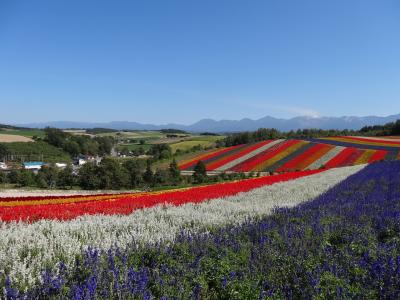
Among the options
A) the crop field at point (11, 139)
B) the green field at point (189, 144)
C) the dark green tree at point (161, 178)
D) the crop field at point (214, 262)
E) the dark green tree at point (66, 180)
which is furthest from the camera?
the crop field at point (11, 139)

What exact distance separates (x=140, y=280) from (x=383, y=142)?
221 ft

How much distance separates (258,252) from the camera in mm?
5617

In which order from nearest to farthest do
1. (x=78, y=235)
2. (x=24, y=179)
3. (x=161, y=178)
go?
(x=78, y=235)
(x=161, y=178)
(x=24, y=179)

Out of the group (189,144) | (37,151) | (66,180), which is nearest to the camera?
(66,180)

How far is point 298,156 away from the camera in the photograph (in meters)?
59.0

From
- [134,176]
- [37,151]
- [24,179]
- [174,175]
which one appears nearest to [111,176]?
[134,176]

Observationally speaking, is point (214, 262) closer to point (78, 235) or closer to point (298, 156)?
point (78, 235)

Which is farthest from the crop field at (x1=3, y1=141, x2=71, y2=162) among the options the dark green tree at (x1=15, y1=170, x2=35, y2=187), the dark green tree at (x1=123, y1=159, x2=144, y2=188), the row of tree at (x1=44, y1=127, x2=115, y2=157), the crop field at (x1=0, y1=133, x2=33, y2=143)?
the dark green tree at (x1=123, y1=159, x2=144, y2=188)

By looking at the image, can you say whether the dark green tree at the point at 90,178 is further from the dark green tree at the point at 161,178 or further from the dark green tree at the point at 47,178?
the dark green tree at the point at 161,178

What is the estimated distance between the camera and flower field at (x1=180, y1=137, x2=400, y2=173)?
50875 mm

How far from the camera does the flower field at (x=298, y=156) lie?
50.9m

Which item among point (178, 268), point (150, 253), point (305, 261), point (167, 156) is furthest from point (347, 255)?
point (167, 156)

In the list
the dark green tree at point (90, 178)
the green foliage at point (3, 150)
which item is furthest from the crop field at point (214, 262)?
the green foliage at point (3, 150)

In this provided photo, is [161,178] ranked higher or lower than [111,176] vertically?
lower
